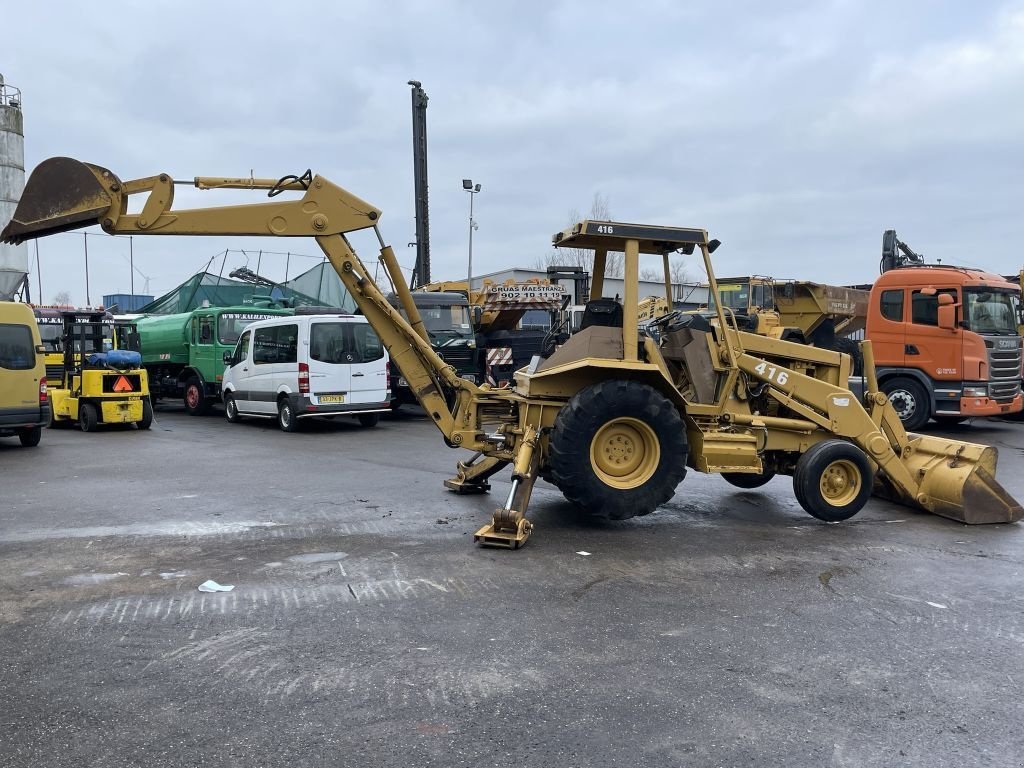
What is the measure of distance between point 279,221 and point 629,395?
350cm

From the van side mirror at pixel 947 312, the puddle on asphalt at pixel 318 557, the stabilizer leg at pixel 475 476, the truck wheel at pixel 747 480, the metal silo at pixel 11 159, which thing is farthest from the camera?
the metal silo at pixel 11 159

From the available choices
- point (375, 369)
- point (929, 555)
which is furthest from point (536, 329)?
point (929, 555)

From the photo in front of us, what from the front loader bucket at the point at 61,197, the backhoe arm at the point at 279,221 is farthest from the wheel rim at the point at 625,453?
the front loader bucket at the point at 61,197

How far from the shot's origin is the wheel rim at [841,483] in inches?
300

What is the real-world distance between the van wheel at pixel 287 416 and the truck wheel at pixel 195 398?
4.69 m

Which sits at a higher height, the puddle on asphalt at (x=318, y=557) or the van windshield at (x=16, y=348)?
the van windshield at (x=16, y=348)

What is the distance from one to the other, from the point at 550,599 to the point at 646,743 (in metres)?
1.87

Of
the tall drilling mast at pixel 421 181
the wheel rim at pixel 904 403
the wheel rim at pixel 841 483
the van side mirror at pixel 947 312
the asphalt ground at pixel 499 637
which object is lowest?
the asphalt ground at pixel 499 637

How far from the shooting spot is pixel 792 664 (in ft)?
14.1

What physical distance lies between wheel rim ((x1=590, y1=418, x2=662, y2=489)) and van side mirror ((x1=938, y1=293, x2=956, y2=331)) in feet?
30.2

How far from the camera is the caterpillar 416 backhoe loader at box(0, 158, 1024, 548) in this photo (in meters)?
7.17

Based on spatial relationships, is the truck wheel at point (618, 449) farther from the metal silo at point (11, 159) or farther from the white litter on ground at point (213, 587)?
the metal silo at point (11, 159)

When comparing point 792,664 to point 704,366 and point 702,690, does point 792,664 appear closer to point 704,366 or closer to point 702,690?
point 702,690

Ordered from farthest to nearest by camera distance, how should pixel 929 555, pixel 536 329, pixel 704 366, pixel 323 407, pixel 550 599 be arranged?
pixel 536 329 < pixel 323 407 < pixel 704 366 < pixel 929 555 < pixel 550 599
